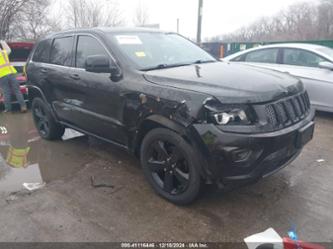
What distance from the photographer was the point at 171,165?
10.2 feet

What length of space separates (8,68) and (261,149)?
6.52 metres

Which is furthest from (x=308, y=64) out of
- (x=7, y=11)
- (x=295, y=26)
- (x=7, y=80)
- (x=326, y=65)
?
(x=295, y=26)

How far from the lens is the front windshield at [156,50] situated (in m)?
3.59

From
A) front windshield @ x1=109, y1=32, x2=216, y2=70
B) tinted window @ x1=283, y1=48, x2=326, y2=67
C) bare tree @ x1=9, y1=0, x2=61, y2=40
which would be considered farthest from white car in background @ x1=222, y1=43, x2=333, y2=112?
bare tree @ x1=9, y1=0, x2=61, y2=40

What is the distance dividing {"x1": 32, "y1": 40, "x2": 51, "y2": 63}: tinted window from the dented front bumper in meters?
3.29

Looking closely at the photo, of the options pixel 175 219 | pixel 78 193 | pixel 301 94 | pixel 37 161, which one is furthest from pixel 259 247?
pixel 37 161

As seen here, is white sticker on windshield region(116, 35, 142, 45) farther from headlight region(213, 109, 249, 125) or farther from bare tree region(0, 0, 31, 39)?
bare tree region(0, 0, 31, 39)

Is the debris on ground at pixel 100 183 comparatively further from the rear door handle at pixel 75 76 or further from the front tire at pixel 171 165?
the rear door handle at pixel 75 76

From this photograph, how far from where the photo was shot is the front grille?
2.75 meters

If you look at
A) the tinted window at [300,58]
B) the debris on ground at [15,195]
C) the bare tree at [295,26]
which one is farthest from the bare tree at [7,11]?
the bare tree at [295,26]

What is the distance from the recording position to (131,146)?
3568 mm

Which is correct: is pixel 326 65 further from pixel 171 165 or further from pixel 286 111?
pixel 171 165

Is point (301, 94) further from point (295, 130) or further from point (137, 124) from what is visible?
point (137, 124)

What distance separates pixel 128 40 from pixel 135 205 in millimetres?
1910
